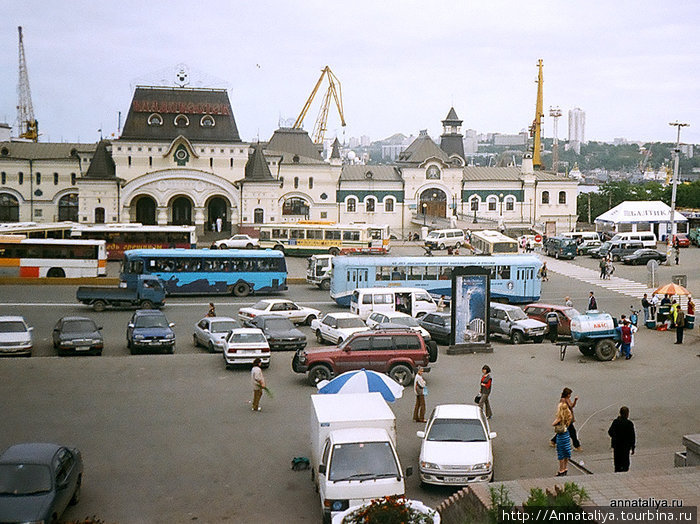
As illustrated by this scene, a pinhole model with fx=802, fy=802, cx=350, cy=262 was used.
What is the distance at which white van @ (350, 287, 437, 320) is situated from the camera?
30.0 meters

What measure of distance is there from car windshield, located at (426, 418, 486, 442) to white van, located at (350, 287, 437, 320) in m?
15.7

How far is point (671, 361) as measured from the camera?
76.1 feet

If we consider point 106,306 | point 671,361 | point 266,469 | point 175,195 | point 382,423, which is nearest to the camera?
point 382,423

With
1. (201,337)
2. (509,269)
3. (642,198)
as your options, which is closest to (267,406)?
(201,337)

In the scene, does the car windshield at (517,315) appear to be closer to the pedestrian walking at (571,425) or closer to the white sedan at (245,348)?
the white sedan at (245,348)

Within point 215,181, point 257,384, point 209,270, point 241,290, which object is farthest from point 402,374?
point 215,181

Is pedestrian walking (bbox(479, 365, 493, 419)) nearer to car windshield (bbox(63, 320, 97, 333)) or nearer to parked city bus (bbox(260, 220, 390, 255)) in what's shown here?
car windshield (bbox(63, 320, 97, 333))

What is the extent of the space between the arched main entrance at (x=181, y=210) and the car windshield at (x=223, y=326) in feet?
136

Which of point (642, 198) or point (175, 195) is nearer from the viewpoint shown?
point (175, 195)

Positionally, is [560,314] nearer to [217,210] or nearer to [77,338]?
[77,338]

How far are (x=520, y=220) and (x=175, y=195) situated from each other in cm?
3206

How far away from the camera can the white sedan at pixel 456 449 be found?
12.9 meters

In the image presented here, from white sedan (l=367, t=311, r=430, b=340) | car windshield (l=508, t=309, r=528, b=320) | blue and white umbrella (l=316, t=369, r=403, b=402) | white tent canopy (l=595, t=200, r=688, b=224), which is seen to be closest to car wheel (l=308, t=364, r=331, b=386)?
blue and white umbrella (l=316, t=369, r=403, b=402)

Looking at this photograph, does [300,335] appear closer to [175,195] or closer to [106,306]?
[106,306]
